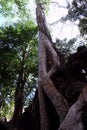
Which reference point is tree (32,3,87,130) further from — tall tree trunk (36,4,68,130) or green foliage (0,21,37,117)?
green foliage (0,21,37,117)

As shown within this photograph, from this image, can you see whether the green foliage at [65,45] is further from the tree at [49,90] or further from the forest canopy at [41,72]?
the tree at [49,90]

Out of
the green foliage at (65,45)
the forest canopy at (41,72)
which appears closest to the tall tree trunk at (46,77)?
the forest canopy at (41,72)

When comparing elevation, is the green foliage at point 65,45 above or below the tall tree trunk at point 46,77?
above

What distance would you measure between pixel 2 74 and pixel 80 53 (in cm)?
389

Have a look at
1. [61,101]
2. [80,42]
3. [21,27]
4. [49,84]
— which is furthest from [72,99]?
[21,27]

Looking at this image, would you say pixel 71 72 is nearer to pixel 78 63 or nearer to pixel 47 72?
pixel 78 63

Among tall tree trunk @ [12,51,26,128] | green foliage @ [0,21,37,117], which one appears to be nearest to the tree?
tall tree trunk @ [12,51,26,128]

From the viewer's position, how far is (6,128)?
607 cm

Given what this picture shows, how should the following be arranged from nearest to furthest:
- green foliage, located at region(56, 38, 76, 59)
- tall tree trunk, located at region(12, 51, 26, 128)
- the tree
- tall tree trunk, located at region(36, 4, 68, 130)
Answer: the tree < tall tree trunk, located at region(36, 4, 68, 130) < tall tree trunk, located at region(12, 51, 26, 128) < green foliage, located at region(56, 38, 76, 59)

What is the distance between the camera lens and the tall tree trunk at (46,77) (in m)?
4.50

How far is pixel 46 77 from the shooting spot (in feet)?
16.9

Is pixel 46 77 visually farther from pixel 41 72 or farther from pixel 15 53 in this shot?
pixel 15 53

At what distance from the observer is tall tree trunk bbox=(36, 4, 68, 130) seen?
14.8 ft

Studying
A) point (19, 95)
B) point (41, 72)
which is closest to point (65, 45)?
point (19, 95)
